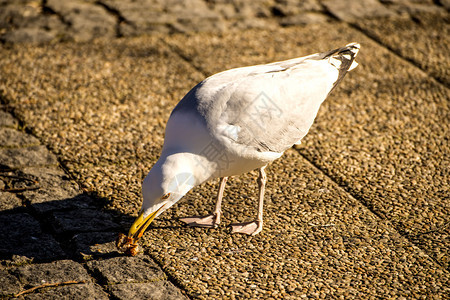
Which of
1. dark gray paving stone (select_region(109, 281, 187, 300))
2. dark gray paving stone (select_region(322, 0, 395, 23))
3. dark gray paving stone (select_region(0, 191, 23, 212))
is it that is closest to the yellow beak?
dark gray paving stone (select_region(109, 281, 187, 300))

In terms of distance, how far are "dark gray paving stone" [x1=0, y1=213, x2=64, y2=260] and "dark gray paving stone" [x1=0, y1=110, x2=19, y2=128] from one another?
147 centimetres

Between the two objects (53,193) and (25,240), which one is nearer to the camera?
(25,240)

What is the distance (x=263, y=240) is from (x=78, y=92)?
302cm

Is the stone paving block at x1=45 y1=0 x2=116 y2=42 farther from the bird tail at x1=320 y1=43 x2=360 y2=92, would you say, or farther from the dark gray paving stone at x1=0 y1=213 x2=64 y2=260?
the dark gray paving stone at x1=0 y1=213 x2=64 y2=260

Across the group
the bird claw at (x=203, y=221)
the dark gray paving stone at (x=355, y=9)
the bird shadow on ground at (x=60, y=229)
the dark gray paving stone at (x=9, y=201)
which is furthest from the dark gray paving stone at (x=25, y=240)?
the dark gray paving stone at (x=355, y=9)

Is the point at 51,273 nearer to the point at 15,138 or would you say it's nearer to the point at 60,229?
the point at 60,229

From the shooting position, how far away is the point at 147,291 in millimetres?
3684

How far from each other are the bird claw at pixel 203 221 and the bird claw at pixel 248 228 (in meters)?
0.15

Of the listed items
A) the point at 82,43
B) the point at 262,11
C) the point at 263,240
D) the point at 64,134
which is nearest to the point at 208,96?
the point at 263,240

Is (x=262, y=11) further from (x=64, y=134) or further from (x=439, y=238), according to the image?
(x=439, y=238)

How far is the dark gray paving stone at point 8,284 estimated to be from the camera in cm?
357

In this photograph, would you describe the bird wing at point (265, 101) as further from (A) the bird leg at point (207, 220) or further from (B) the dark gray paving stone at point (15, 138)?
(B) the dark gray paving stone at point (15, 138)

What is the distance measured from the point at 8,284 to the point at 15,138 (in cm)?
205

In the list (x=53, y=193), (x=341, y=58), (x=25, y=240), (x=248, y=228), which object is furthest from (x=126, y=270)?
(x=341, y=58)
